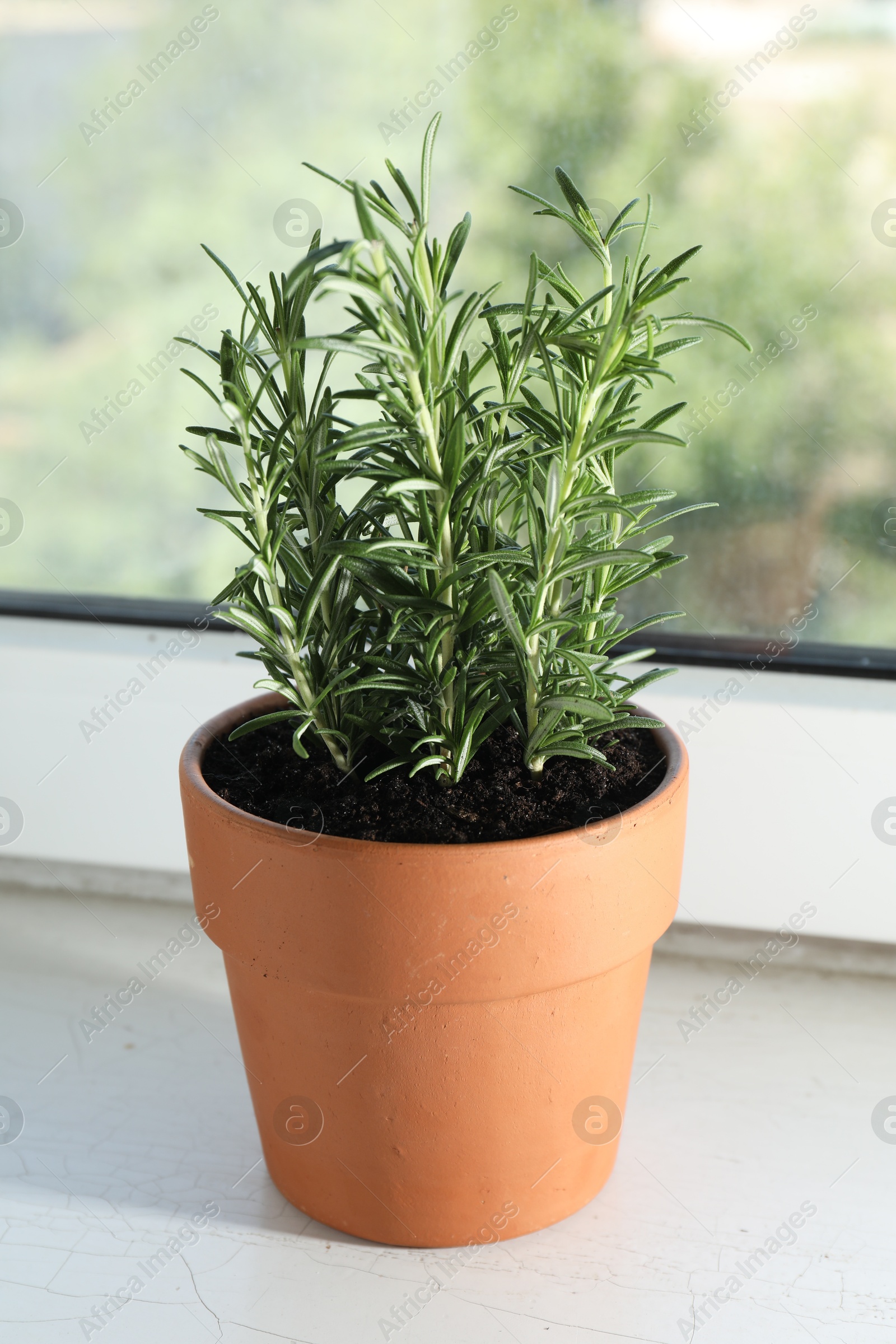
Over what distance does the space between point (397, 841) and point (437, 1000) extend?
0.36ft

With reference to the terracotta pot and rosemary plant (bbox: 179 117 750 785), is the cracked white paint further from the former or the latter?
rosemary plant (bbox: 179 117 750 785)

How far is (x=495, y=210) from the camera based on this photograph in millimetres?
1350

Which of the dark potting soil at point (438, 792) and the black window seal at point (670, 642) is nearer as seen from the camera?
the dark potting soil at point (438, 792)

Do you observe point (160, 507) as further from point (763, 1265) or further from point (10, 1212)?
point (763, 1265)

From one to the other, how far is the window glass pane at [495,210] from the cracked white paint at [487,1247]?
21.8 inches

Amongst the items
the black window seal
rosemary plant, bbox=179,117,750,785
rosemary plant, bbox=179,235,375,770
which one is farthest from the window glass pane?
rosemary plant, bbox=179,235,375,770

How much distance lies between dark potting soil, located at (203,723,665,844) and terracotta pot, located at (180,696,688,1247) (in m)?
0.03

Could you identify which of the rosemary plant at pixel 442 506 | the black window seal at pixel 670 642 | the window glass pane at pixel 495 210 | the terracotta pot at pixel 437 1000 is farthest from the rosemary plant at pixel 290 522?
the window glass pane at pixel 495 210

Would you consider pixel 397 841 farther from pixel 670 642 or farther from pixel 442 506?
pixel 670 642

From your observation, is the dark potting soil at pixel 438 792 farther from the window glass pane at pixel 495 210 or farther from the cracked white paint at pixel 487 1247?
the window glass pane at pixel 495 210

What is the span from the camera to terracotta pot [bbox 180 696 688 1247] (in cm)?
74

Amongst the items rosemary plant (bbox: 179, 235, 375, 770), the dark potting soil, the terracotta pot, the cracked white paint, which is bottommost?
the cracked white paint

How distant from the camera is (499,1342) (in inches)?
31.3

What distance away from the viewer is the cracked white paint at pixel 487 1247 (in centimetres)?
82
